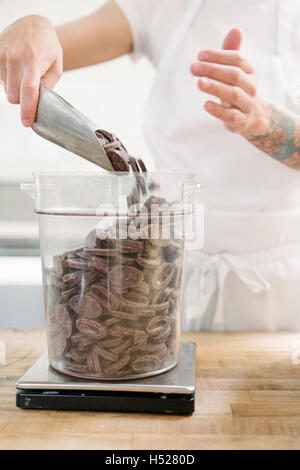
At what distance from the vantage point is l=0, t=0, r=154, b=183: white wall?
45.4 inches

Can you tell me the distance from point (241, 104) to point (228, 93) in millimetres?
30

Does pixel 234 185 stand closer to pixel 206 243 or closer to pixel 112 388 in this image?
pixel 206 243

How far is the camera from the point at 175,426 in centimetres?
48

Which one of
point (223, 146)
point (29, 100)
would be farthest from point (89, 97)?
point (29, 100)

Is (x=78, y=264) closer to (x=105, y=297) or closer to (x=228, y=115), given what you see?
(x=105, y=297)

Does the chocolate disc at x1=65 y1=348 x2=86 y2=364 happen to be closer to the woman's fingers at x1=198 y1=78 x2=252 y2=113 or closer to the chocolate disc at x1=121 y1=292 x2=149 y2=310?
the chocolate disc at x1=121 y1=292 x2=149 y2=310

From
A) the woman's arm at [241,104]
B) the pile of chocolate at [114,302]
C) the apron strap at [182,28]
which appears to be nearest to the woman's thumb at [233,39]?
the woman's arm at [241,104]

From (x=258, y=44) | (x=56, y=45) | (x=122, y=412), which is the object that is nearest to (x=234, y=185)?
(x=258, y=44)

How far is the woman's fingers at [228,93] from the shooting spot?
62 cm

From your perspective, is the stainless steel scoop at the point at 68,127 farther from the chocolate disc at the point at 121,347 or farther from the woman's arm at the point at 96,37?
the woman's arm at the point at 96,37

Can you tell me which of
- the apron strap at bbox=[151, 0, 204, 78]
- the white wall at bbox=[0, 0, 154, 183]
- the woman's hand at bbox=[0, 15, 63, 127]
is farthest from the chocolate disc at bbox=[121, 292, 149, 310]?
the white wall at bbox=[0, 0, 154, 183]

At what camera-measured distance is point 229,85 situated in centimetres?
65

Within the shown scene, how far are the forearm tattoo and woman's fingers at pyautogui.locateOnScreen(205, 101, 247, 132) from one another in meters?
0.09
